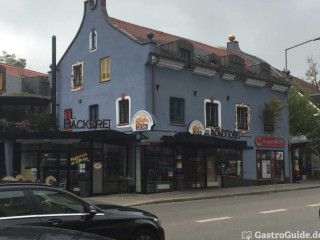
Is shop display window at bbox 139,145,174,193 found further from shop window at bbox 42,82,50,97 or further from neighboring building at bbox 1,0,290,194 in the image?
shop window at bbox 42,82,50,97

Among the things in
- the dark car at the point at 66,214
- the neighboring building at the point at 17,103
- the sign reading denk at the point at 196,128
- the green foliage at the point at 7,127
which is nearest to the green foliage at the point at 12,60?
the neighboring building at the point at 17,103

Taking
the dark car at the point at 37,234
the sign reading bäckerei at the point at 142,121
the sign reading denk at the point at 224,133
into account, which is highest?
the sign reading bäckerei at the point at 142,121

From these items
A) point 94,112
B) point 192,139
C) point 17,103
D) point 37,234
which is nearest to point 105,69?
point 94,112

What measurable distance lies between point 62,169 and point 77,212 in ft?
50.3

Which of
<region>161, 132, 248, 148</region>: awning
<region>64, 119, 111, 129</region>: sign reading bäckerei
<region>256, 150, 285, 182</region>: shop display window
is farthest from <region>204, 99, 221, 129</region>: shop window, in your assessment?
<region>64, 119, 111, 129</region>: sign reading bäckerei

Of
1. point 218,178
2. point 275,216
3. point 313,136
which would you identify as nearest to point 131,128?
point 218,178

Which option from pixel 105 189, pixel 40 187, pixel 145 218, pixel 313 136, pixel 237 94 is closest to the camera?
pixel 40 187

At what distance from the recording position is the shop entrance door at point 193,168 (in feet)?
73.7

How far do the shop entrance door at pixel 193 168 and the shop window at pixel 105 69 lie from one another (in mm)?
6351

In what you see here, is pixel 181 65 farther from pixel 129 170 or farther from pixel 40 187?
pixel 40 187

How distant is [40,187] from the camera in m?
5.62

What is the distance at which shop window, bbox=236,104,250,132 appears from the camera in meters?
26.1

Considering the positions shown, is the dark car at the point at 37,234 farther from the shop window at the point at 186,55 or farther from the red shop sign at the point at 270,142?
the red shop sign at the point at 270,142

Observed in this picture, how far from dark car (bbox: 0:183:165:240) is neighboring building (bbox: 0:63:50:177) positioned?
16752mm
